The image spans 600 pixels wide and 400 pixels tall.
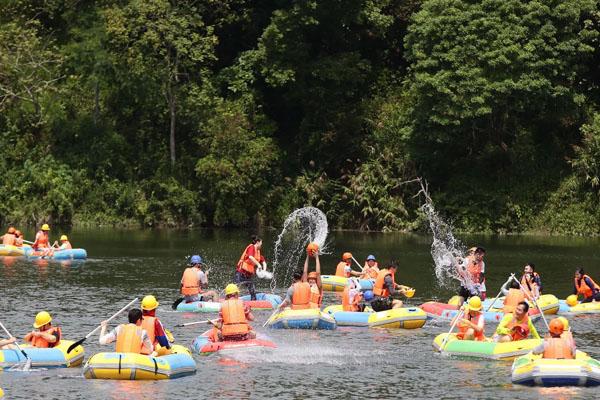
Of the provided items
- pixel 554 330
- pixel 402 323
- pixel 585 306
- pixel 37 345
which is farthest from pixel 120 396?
pixel 585 306

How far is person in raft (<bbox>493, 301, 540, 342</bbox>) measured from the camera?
96.7 feet

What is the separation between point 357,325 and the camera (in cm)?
3475

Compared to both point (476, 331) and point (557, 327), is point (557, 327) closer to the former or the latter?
point (557, 327)

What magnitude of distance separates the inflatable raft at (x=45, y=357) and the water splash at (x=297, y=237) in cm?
1715

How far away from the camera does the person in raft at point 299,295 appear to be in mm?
34031

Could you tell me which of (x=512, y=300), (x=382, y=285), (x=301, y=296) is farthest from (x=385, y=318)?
(x=512, y=300)

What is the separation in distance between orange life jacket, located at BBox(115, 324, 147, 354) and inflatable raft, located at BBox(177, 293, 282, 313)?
10.5 m

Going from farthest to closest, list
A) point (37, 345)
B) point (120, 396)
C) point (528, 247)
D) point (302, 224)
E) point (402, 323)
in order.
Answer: point (302, 224)
point (528, 247)
point (402, 323)
point (37, 345)
point (120, 396)

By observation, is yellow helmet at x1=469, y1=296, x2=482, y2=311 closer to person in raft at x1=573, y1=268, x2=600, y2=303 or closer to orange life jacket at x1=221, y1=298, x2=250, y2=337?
orange life jacket at x1=221, y1=298, x2=250, y2=337

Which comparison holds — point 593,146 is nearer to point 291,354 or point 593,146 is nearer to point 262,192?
point 262,192

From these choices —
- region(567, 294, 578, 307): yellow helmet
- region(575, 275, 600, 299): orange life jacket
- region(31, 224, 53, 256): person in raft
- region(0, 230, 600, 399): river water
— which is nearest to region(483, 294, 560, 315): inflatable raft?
region(567, 294, 578, 307): yellow helmet

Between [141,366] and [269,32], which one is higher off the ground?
[269,32]

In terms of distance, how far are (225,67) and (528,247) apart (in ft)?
72.8

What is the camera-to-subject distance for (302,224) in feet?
221
